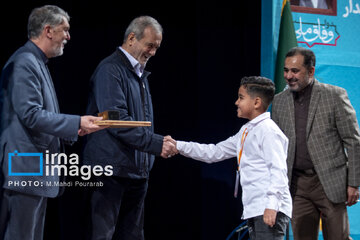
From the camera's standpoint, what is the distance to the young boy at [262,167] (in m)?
2.58

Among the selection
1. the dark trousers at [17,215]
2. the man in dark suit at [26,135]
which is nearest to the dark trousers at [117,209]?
the man in dark suit at [26,135]

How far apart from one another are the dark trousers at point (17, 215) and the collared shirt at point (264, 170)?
118 centimetres

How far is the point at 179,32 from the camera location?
4.11 meters

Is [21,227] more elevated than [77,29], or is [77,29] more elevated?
[77,29]

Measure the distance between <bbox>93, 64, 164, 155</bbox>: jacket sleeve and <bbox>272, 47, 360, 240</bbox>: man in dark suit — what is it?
43.2 inches

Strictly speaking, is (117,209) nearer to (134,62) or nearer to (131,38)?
(134,62)

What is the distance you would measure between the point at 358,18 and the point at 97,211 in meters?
2.90

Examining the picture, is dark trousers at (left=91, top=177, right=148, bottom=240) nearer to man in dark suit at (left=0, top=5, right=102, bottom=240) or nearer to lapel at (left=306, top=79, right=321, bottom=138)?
man in dark suit at (left=0, top=5, right=102, bottom=240)

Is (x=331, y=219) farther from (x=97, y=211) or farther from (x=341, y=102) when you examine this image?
(x=97, y=211)

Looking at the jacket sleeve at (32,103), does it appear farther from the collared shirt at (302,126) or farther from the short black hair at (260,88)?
the collared shirt at (302,126)

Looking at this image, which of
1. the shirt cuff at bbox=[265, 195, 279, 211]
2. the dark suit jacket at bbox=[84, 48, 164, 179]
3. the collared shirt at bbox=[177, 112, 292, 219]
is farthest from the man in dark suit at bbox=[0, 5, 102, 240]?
the shirt cuff at bbox=[265, 195, 279, 211]

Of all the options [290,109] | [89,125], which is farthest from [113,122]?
[290,109]

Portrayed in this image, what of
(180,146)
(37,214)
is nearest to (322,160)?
(180,146)

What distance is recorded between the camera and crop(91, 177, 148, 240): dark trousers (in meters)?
2.78
